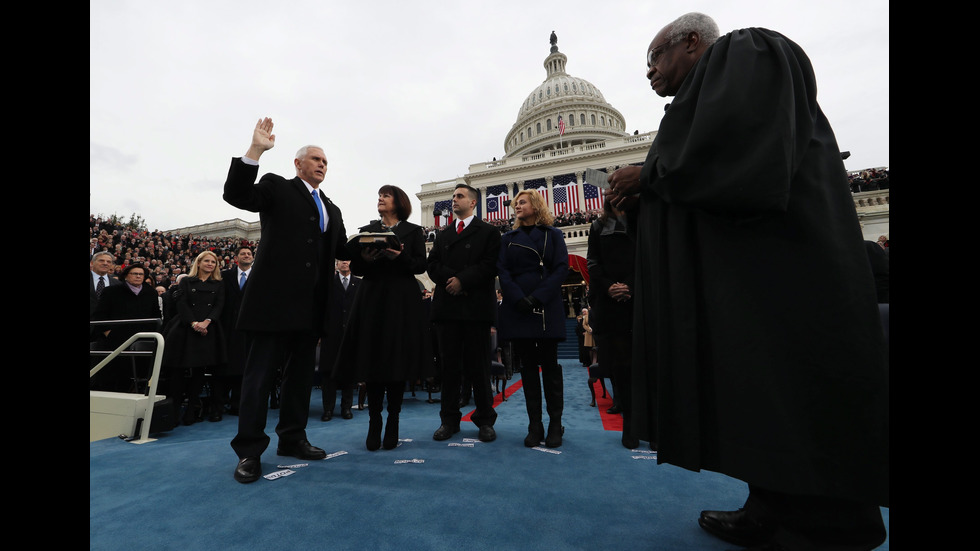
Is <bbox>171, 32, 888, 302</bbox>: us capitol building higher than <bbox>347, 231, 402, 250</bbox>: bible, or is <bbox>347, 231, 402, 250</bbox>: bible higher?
<bbox>171, 32, 888, 302</bbox>: us capitol building

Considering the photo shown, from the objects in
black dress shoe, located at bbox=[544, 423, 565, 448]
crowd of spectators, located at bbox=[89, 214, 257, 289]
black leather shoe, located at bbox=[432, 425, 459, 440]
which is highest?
crowd of spectators, located at bbox=[89, 214, 257, 289]

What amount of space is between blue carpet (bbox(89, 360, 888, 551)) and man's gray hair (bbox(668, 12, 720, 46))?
1.85 metres

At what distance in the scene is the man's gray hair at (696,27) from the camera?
4.90ft

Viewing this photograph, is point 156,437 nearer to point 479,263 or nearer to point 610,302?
point 479,263

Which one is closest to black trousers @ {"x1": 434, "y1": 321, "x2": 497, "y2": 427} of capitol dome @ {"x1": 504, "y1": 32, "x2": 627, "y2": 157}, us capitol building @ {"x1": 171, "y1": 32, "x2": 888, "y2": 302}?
us capitol building @ {"x1": 171, "y1": 32, "x2": 888, "y2": 302}

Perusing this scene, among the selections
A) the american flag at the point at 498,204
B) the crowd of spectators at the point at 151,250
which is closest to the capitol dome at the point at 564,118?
the american flag at the point at 498,204

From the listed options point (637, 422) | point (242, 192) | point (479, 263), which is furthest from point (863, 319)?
point (242, 192)

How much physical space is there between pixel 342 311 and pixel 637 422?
4.31 meters

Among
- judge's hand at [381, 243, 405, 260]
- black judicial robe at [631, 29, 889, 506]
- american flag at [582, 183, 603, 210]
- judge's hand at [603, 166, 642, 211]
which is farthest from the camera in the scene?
american flag at [582, 183, 603, 210]

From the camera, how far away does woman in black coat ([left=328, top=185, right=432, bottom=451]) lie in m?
2.79

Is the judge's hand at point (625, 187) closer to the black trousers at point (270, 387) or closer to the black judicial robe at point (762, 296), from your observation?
the black judicial robe at point (762, 296)

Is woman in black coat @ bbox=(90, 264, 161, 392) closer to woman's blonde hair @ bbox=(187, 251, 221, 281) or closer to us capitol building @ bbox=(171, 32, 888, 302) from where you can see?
woman's blonde hair @ bbox=(187, 251, 221, 281)

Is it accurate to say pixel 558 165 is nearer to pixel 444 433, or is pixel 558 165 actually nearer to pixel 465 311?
pixel 465 311

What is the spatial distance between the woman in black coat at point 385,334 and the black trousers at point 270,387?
0.26 metres
